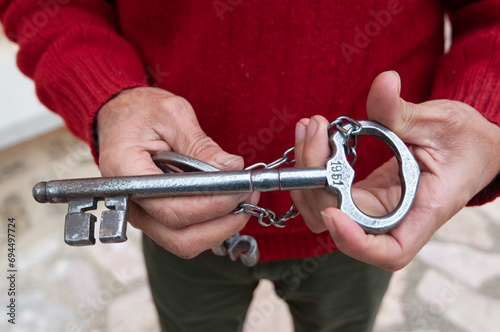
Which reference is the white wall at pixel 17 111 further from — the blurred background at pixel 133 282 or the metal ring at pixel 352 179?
the metal ring at pixel 352 179

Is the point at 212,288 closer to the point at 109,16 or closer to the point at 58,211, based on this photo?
the point at 109,16

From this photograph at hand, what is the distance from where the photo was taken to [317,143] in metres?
0.59

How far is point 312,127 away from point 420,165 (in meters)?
0.17

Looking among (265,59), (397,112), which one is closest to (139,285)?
(265,59)

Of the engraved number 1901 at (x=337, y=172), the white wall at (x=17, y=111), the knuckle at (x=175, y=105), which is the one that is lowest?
the white wall at (x=17, y=111)

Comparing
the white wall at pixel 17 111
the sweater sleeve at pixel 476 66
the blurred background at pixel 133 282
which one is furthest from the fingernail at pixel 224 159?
the white wall at pixel 17 111

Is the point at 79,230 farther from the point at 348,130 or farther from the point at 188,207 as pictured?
the point at 348,130

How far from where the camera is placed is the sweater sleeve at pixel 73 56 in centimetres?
71

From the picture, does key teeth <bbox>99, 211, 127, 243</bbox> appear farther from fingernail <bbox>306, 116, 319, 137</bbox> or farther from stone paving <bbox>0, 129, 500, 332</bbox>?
stone paving <bbox>0, 129, 500, 332</bbox>

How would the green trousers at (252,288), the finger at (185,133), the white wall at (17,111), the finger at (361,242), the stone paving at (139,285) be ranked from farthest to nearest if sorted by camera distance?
the white wall at (17,111) < the stone paving at (139,285) < the green trousers at (252,288) < the finger at (185,133) < the finger at (361,242)

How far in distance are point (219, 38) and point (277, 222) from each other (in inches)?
12.3

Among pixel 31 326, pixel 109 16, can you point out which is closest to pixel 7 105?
pixel 31 326

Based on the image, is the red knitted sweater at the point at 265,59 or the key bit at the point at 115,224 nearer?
the key bit at the point at 115,224

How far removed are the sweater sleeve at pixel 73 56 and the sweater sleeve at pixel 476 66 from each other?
1.76 ft
